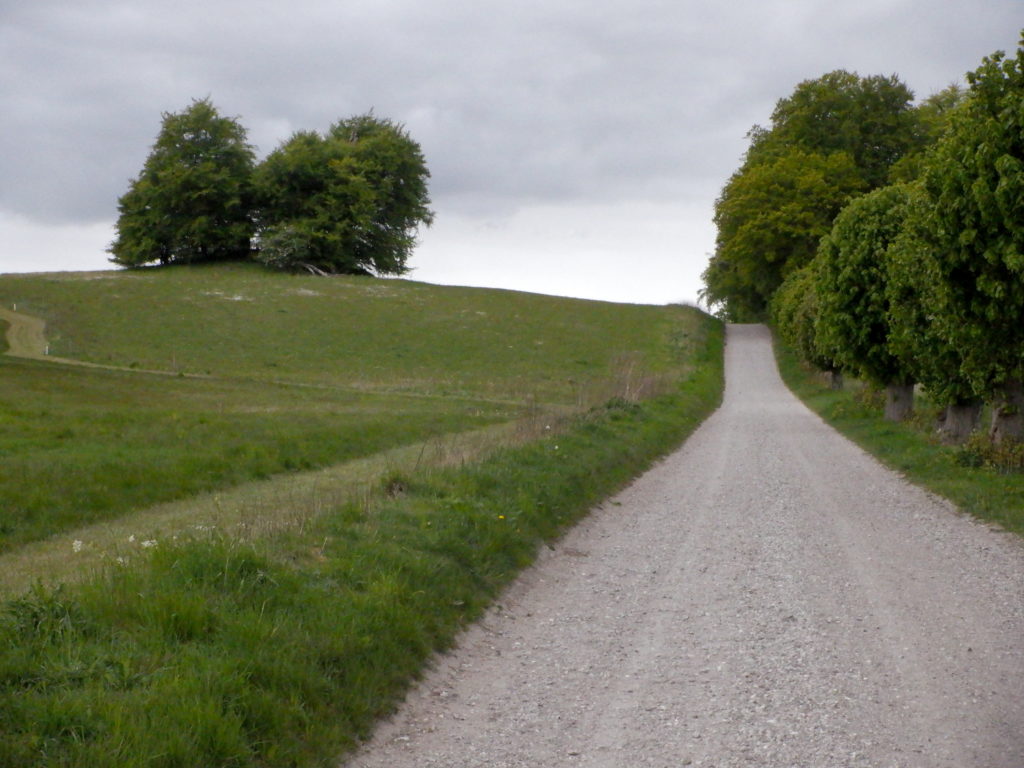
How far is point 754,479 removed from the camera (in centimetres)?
1786

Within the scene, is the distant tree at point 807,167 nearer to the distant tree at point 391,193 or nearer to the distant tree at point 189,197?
the distant tree at point 391,193

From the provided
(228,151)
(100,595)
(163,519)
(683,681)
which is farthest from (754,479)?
(228,151)

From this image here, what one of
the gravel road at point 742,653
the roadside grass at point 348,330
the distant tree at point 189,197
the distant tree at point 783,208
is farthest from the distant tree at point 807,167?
the gravel road at point 742,653

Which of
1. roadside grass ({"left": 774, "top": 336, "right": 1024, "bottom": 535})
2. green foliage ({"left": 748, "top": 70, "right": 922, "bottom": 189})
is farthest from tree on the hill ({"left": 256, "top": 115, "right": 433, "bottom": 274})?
roadside grass ({"left": 774, "top": 336, "right": 1024, "bottom": 535})

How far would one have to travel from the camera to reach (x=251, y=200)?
83375mm

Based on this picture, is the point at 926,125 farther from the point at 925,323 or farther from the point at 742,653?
the point at 742,653

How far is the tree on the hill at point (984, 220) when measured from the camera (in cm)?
1411

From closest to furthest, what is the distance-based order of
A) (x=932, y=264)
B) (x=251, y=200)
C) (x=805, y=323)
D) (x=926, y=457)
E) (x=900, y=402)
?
(x=932, y=264)
(x=926, y=457)
(x=900, y=402)
(x=805, y=323)
(x=251, y=200)

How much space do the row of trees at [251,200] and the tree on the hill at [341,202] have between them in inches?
3.7

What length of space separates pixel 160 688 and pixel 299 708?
755 millimetres

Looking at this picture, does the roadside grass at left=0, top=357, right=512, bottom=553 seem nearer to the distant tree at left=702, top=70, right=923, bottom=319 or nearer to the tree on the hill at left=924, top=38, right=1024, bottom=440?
the tree on the hill at left=924, top=38, right=1024, bottom=440

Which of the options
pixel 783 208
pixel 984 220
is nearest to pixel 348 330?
pixel 783 208

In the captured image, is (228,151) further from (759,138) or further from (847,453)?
(847,453)

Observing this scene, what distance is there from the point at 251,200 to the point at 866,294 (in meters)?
65.5
